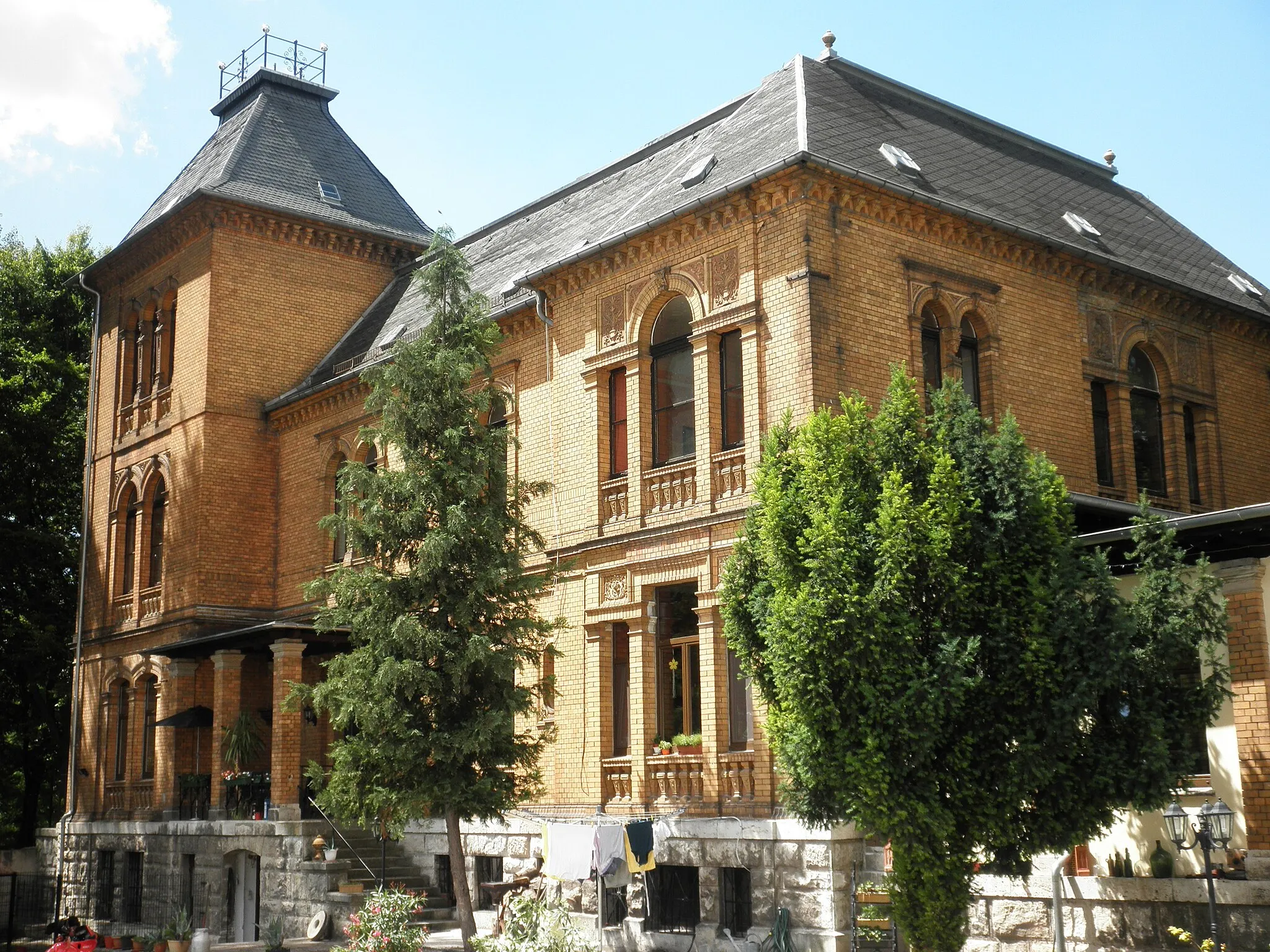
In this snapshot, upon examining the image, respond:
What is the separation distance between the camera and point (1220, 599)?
1406cm

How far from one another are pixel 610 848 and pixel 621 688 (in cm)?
316

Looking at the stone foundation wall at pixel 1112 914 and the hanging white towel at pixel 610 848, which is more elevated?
the hanging white towel at pixel 610 848

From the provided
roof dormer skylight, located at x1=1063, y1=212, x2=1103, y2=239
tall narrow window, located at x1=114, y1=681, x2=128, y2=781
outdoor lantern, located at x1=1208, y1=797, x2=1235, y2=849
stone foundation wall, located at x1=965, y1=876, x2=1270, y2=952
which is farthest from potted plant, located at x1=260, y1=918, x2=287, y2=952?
roof dormer skylight, located at x1=1063, y1=212, x2=1103, y2=239

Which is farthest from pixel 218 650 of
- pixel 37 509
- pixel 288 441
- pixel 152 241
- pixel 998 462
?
pixel 998 462

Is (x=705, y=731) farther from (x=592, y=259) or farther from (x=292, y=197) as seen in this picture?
(x=292, y=197)

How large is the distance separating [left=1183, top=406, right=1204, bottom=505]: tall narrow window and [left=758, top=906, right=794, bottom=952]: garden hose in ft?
35.6

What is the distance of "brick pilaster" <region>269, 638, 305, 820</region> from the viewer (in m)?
24.1

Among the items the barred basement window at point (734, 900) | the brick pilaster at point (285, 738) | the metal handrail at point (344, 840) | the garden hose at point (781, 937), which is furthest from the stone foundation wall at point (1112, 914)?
the brick pilaster at point (285, 738)

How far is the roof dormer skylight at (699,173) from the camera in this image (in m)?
20.0

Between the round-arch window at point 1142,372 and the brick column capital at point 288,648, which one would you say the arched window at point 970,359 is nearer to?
the round-arch window at point 1142,372

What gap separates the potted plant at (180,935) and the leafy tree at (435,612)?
5.92 metres

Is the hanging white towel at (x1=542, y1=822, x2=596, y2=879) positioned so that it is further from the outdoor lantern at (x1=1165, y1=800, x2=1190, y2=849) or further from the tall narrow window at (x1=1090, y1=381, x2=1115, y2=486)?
the tall narrow window at (x1=1090, y1=381, x2=1115, y2=486)

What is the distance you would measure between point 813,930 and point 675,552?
530 cm

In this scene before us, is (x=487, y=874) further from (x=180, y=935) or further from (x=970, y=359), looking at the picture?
(x=970, y=359)
